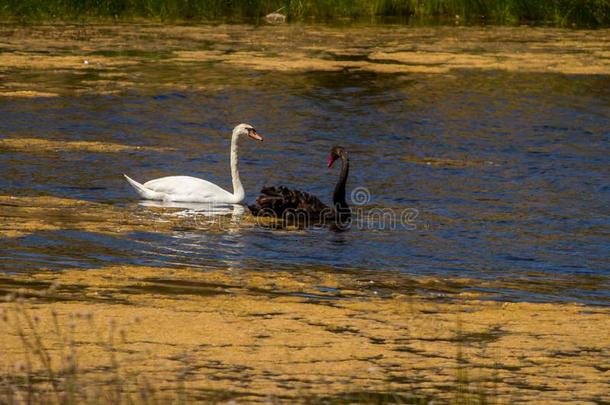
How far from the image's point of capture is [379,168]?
627 inches

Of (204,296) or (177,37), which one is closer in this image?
(204,296)

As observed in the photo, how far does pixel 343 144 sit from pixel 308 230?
502 cm

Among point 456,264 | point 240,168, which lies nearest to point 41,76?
point 240,168

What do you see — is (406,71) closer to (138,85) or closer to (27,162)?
(138,85)

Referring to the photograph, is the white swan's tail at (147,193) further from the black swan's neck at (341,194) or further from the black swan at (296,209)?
the black swan's neck at (341,194)

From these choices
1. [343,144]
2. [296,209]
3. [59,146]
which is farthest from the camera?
[343,144]

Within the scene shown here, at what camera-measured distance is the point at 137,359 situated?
7.44m

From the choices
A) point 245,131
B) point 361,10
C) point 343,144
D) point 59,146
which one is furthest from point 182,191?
point 361,10

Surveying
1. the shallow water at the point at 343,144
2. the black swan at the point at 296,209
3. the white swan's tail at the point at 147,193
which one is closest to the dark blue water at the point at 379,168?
the shallow water at the point at 343,144

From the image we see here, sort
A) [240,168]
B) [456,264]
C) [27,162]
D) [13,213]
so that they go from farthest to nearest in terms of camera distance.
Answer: [240,168]
[27,162]
[13,213]
[456,264]

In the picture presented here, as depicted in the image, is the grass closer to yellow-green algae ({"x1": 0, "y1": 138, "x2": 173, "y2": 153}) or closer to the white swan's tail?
yellow-green algae ({"x1": 0, "y1": 138, "x2": 173, "y2": 153})

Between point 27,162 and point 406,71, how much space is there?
940 centimetres

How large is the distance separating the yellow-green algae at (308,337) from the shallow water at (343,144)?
720 mm

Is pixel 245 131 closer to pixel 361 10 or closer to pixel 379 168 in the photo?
pixel 379 168
